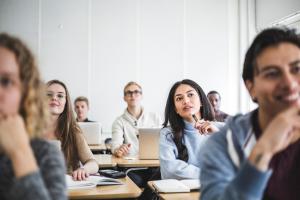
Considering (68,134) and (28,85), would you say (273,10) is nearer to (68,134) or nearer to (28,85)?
(68,134)

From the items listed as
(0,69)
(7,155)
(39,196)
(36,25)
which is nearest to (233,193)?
(39,196)

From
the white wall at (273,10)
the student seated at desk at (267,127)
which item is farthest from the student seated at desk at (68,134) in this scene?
the white wall at (273,10)

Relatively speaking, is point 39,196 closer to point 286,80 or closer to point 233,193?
point 233,193

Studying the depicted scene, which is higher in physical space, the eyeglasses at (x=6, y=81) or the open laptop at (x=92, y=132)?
the eyeglasses at (x=6, y=81)

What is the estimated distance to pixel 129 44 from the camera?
6676mm

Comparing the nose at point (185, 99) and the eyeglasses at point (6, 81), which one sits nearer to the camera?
the eyeglasses at point (6, 81)

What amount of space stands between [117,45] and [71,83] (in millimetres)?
1091

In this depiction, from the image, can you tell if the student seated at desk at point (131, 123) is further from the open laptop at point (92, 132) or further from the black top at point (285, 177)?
the black top at point (285, 177)

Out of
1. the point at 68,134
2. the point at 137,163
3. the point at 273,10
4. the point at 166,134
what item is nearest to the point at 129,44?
the point at 273,10

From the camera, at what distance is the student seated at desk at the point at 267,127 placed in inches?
46.8

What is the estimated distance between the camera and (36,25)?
252 inches

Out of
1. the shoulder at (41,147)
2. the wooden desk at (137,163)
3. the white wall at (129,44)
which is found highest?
the white wall at (129,44)

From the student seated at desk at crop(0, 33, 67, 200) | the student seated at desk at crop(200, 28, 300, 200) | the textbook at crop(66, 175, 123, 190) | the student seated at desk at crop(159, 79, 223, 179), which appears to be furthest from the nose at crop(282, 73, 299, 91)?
the student seated at desk at crop(159, 79, 223, 179)

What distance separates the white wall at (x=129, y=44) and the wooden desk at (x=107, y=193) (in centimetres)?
444
